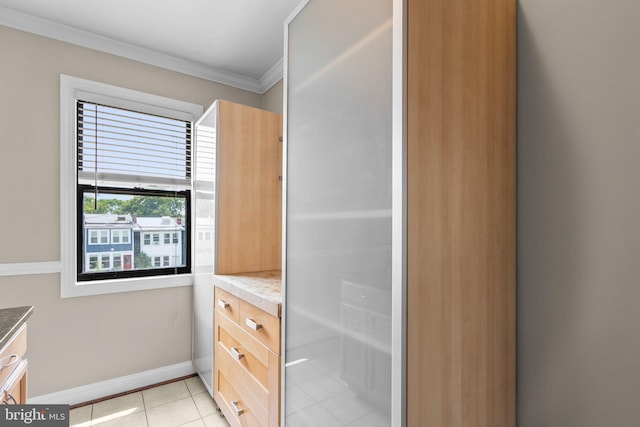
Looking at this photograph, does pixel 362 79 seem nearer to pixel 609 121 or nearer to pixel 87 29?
pixel 609 121

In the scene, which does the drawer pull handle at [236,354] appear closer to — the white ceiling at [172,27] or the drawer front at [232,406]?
the drawer front at [232,406]

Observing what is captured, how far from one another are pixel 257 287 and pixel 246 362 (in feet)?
1.29

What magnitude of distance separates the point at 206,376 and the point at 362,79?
7.60 ft

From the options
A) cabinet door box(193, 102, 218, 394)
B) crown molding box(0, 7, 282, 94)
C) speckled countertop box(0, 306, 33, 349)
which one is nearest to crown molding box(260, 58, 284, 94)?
crown molding box(0, 7, 282, 94)

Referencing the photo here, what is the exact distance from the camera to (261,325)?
4.97 ft

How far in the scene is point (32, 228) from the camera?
2.07 m

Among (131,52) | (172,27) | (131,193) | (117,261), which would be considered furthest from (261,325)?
(131,52)

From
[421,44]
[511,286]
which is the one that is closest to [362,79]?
[421,44]

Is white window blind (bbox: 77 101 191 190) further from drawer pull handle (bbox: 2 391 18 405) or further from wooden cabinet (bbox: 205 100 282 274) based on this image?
drawer pull handle (bbox: 2 391 18 405)

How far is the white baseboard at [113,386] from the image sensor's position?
84.0 inches

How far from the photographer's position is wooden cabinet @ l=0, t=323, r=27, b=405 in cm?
103

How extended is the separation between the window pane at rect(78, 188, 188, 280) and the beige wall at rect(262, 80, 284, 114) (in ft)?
3.56

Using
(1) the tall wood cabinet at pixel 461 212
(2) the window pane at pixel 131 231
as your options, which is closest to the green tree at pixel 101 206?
(2) the window pane at pixel 131 231

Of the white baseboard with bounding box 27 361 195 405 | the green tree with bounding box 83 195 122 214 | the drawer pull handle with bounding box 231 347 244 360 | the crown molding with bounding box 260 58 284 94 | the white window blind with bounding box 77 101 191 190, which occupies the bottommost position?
the white baseboard with bounding box 27 361 195 405
